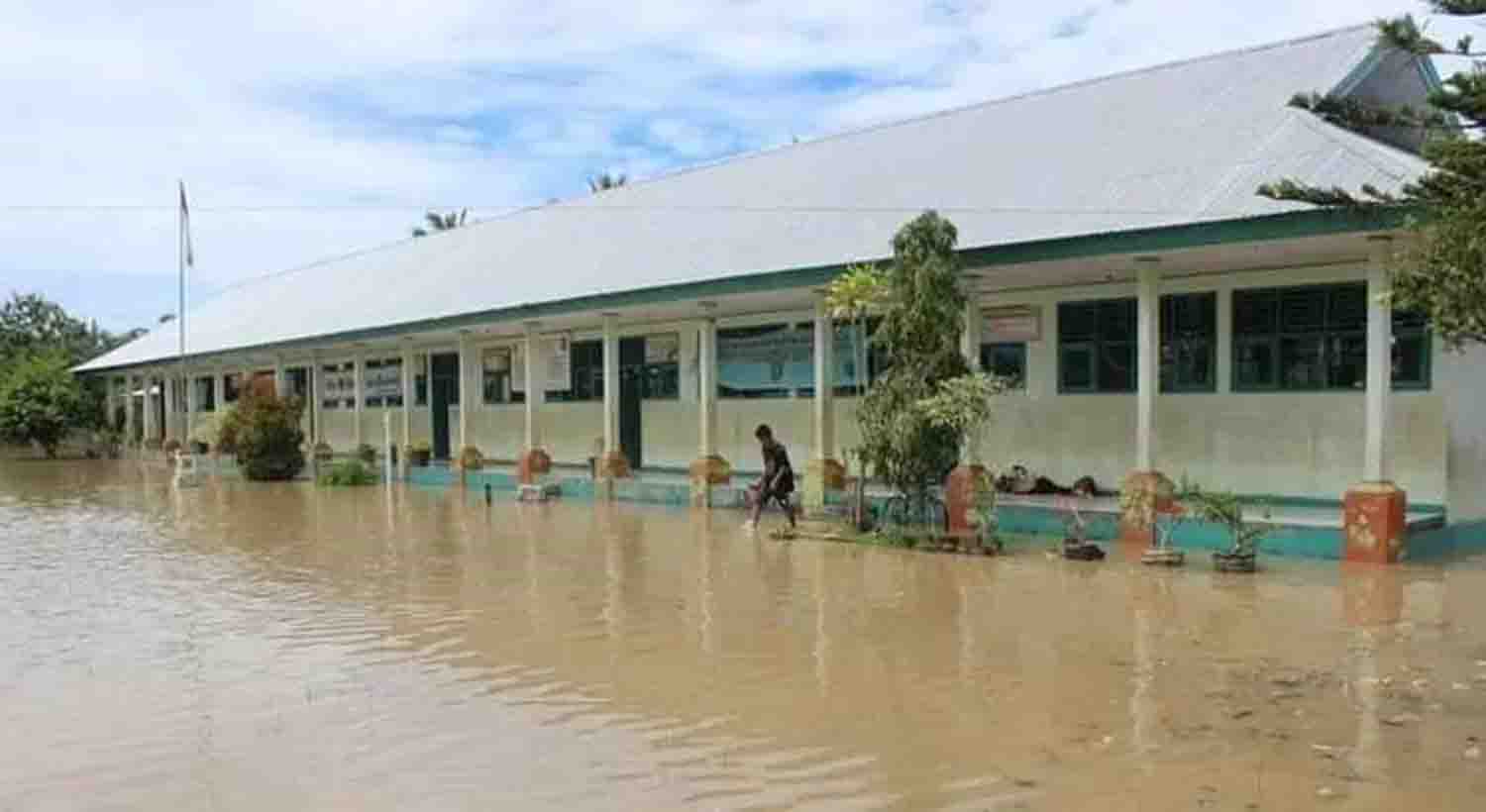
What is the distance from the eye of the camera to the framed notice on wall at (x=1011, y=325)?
18.8 metres

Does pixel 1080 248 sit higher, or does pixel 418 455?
pixel 1080 248

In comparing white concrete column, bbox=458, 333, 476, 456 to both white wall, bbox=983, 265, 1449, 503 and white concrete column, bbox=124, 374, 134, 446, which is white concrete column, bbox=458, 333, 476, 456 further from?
white concrete column, bbox=124, 374, 134, 446

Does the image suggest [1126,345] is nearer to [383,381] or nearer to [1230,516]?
[1230,516]

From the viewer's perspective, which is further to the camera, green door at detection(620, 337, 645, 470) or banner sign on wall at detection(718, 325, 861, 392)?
green door at detection(620, 337, 645, 470)

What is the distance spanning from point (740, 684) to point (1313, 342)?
10525 mm

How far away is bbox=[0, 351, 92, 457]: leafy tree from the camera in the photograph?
46031 mm

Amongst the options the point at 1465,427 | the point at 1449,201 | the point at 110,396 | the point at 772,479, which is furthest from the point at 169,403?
the point at 1449,201

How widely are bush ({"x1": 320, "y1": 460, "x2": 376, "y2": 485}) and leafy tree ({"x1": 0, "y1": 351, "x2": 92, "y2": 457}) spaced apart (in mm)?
22763

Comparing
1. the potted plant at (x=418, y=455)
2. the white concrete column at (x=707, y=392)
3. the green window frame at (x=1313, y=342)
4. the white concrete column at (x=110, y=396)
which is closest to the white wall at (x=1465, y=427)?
the green window frame at (x=1313, y=342)

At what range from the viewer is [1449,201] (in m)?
6.86

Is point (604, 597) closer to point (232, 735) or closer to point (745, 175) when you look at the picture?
point (232, 735)

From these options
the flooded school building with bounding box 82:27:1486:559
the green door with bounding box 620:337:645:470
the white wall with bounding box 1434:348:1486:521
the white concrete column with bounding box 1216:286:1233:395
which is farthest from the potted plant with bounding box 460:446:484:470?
the white wall with bounding box 1434:348:1486:521

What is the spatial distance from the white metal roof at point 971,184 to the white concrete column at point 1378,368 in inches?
31.5

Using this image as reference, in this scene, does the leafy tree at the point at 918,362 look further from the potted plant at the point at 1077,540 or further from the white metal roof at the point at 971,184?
the potted plant at the point at 1077,540
